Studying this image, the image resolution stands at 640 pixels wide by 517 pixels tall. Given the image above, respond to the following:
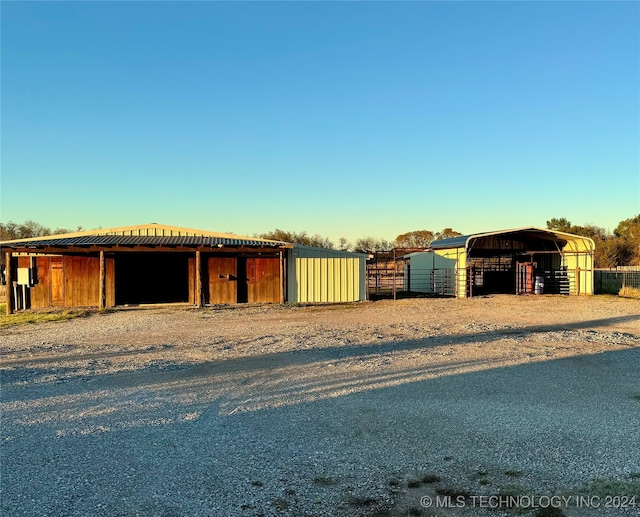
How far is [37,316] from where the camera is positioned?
1750cm

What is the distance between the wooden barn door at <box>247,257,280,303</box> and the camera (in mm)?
22109

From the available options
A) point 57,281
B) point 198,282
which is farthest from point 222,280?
point 57,281

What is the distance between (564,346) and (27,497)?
32.2ft

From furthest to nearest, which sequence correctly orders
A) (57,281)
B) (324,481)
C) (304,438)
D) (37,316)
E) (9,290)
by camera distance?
(57,281), (9,290), (37,316), (304,438), (324,481)

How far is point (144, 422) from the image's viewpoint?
5566 mm

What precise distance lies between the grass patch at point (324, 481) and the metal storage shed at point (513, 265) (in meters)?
22.5

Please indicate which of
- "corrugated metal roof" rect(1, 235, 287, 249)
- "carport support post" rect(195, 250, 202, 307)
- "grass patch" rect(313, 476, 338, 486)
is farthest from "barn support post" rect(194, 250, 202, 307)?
"grass patch" rect(313, 476, 338, 486)

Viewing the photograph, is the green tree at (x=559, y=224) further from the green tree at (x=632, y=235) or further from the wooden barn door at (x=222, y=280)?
the wooden barn door at (x=222, y=280)

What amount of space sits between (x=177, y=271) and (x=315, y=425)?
18.8 metres

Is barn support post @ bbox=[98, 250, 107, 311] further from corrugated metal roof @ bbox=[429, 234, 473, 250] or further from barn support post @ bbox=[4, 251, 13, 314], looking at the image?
corrugated metal roof @ bbox=[429, 234, 473, 250]

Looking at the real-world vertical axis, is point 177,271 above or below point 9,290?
above

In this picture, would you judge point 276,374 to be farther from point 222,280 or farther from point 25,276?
point 25,276

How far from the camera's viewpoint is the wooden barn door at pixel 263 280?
72.5ft

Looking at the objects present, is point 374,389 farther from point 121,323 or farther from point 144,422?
point 121,323
